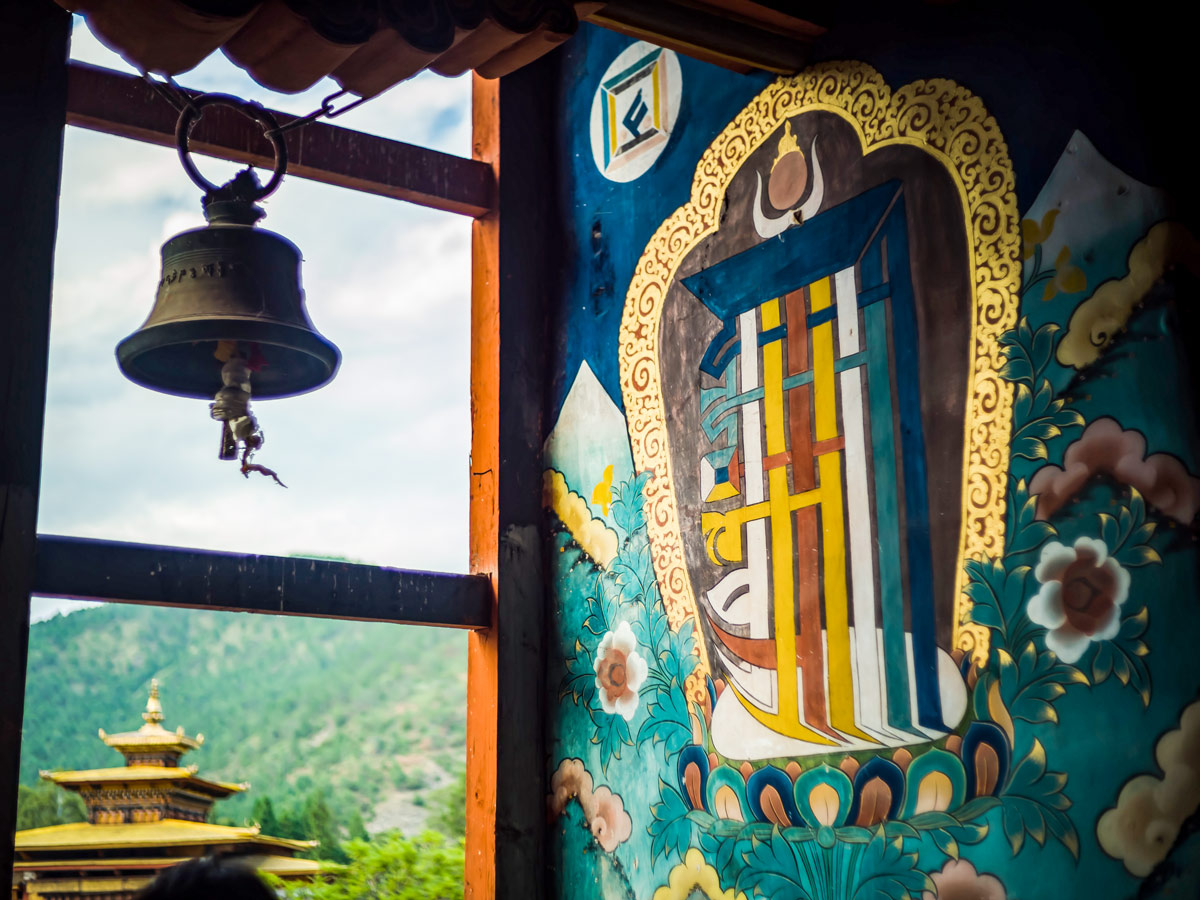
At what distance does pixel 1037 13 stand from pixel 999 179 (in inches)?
14.2

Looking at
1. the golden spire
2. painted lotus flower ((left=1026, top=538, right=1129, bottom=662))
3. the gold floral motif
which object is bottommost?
the gold floral motif

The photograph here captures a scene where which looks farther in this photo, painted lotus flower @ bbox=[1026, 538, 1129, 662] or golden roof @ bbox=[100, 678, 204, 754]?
golden roof @ bbox=[100, 678, 204, 754]

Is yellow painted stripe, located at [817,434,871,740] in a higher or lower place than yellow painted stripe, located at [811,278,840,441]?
lower

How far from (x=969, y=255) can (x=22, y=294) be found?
2.51 meters

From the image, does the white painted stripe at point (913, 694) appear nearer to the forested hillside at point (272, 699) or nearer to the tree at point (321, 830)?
the tree at point (321, 830)

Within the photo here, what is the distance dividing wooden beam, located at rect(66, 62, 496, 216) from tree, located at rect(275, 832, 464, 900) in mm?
2853

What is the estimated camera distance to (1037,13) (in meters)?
2.65

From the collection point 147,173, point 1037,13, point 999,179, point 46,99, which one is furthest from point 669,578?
point 147,173

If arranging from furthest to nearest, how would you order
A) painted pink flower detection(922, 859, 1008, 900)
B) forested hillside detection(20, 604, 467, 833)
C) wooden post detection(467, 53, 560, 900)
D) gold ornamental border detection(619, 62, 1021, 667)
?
forested hillside detection(20, 604, 467, 833) → wooden post detection(467, 53, 560, 900) → gold ornamental border detection(619, 62, 1021, 667) → painted pink flower detection(922, 859, 1008, 900)

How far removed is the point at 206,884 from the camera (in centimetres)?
115

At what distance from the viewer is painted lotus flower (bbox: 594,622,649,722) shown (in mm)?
3619

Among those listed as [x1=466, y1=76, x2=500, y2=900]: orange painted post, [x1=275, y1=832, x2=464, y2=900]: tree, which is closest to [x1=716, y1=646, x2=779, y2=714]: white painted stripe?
[x1=466, y1=76, x2=500, y2=900]: orange painted post

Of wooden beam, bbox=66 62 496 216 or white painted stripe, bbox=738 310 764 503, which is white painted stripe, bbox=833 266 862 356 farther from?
wooden beam, bbox=66 62 496 216

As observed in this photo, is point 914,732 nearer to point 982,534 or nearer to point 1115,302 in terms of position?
point 982,534
